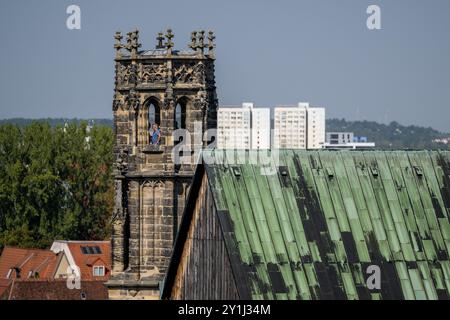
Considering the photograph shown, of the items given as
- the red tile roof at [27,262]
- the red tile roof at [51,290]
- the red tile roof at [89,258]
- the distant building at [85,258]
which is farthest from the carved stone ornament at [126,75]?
the red tile roof at [27,262]

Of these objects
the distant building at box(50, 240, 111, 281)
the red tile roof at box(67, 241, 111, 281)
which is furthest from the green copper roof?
the distant building at box(50, 240, 111, 281)

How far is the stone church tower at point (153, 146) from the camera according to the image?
258 feet

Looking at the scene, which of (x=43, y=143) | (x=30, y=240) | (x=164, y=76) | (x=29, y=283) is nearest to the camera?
(x=164, y=76)

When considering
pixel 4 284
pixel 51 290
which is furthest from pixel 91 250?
pixel 51 290

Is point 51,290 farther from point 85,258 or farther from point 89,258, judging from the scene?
point 85,258

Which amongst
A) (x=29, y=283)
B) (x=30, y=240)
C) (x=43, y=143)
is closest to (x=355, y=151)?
(x=29, y=283)

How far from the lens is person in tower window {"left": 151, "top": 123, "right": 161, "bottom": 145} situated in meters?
78.9

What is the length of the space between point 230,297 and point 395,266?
4808 millimetres

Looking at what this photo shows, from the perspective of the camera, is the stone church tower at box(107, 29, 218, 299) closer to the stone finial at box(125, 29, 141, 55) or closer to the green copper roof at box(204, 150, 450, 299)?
the stone finial at box(125, 29, 141, 55)

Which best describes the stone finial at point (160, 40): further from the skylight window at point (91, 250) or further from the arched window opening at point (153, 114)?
the skylight window at point (91, 250)

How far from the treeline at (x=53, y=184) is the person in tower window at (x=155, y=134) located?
7142cm

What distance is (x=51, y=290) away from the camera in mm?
115188

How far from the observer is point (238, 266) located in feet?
162
